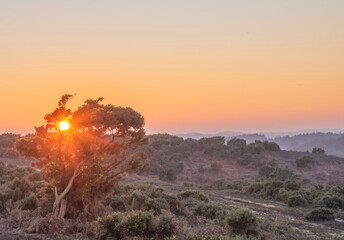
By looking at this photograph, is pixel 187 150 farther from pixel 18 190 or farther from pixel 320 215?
pixel 18 190

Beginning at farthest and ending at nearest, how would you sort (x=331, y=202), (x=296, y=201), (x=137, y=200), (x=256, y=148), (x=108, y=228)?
1. (x=256, y=148)
2. (x=296, y=201)
3. (x=331, y=202)
4. (x=137, y=200)
5. (x=108, y=228)

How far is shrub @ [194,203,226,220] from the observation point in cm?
1520

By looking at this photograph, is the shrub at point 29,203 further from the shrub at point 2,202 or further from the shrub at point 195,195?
the shrub at point 195,195

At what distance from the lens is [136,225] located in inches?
388

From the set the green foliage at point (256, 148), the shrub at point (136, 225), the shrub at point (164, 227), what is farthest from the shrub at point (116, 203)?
the green foliage at point (256, 148)

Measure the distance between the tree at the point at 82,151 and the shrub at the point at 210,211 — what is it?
15.5 feet

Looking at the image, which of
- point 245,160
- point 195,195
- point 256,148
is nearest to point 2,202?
point 195,195

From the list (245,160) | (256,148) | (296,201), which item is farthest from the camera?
(256,148)

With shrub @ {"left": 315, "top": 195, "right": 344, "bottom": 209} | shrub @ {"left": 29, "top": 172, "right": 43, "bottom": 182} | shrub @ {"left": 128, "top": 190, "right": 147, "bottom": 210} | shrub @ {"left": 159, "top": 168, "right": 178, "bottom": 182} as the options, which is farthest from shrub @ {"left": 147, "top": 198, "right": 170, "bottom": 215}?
shrub @ {"left": 159, "top": 168, "right": 178, "bottom": 182}

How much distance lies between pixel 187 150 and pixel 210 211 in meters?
47.8

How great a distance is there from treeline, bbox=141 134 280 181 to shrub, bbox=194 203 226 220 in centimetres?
2910

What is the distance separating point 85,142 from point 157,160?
1611 inches

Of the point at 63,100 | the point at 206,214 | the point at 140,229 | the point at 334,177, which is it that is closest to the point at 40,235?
the point at 140,229

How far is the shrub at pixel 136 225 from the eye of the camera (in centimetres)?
981
